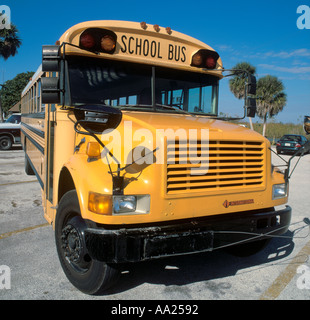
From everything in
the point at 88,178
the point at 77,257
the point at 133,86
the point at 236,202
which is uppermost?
the point at 133,86

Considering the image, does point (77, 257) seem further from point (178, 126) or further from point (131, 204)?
point (178, 126)

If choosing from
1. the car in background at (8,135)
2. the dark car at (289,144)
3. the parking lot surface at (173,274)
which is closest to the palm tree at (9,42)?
the car in background at (8,135)

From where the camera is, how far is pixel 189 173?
2.50 meters

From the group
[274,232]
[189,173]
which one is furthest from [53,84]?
[274,232]

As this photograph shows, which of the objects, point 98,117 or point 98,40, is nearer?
point 98,117

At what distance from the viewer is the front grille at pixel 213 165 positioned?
8.05 feet

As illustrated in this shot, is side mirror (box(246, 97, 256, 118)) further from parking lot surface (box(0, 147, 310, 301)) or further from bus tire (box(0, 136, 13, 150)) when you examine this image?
bus tire (box(0, 136, 13, 150))

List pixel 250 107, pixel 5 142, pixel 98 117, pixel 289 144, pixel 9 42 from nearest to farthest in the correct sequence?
1. pixel 98 117
2. pixel 250 107
3. pixel 5 142
4. pixel 289 144
5. pixel 9 42

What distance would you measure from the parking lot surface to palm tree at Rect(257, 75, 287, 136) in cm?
3236

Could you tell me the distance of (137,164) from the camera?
2.46 m

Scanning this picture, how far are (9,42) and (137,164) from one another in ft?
105

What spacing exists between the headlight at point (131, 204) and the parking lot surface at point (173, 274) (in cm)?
89

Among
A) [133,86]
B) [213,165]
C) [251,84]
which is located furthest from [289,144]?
[213,165]
